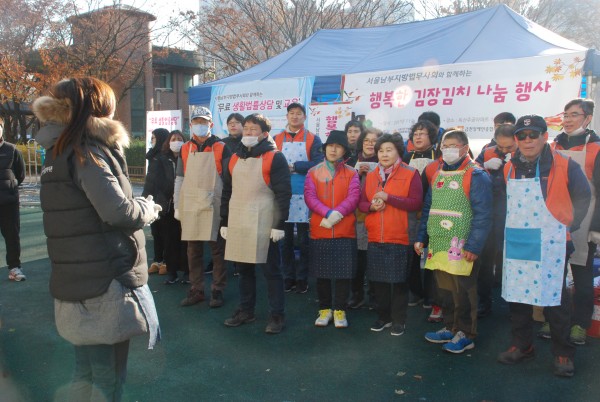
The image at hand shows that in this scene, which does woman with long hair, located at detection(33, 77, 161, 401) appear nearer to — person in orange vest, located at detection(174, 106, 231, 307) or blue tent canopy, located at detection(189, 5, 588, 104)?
person in orange vest, located at detection(174, 106, 231, 307)

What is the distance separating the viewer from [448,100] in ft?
19.6

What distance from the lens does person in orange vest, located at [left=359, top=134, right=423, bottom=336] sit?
4.02 meters

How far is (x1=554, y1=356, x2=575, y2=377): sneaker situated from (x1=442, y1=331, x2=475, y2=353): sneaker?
637 mm

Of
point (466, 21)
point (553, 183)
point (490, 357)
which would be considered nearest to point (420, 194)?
point (553, 183)

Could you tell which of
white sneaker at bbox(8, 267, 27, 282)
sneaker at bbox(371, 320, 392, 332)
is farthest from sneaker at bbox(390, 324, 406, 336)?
white sneaker at bbox(8, 267, 27, 282)

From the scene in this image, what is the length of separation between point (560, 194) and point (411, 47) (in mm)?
4572

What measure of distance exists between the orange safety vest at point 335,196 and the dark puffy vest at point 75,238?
232 centimetres

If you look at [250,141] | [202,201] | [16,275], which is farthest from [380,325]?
[16,275]

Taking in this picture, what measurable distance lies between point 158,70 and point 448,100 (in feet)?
90.2

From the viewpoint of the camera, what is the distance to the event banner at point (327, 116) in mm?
6777

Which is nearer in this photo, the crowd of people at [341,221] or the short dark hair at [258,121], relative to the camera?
the crowd of people at [341,221]

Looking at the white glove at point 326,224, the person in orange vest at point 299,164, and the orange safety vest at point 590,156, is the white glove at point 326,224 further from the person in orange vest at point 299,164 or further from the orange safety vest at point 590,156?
the orange safety vest at point 590,156

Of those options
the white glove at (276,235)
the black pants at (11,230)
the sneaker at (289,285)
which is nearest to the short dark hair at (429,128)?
the white glove at (276,235)

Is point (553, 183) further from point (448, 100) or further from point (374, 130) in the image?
point (448, 100)
